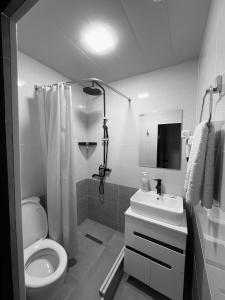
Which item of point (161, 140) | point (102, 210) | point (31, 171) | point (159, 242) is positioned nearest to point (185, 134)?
point (161, 140)

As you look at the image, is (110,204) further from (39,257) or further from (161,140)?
(161,140)

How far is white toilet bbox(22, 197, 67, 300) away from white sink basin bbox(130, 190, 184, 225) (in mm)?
809

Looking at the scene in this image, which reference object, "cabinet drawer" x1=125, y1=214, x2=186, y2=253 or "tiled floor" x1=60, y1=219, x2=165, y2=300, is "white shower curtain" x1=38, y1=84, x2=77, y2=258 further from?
"cabinet drawer" x1=125, y1=214, x2=186, y2=253

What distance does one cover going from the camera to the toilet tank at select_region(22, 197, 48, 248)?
1.29 metres

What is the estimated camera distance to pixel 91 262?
61.3 inches

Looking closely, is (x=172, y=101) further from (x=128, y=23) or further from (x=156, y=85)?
(x=128, y=23)

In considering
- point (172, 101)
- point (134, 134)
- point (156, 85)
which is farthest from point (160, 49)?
point (134, 134)

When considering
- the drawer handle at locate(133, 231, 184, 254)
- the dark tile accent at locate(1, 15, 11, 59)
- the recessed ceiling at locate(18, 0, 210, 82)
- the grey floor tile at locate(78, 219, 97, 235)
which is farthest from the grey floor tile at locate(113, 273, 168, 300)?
the recessed ceiling at locate(18, 0, 210, 82)

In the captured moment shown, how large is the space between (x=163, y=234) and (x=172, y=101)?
1412mm

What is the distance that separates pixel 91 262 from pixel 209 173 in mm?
1710

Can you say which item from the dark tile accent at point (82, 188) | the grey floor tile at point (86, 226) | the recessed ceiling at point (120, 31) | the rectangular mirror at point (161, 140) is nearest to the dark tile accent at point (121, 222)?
the grey floor tile at point (86, 226)

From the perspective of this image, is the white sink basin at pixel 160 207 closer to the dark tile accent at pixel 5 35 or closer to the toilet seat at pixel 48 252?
the toilet seat at pixel 48 252

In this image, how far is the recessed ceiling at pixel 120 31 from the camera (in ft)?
3.01

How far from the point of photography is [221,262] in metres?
0.48
